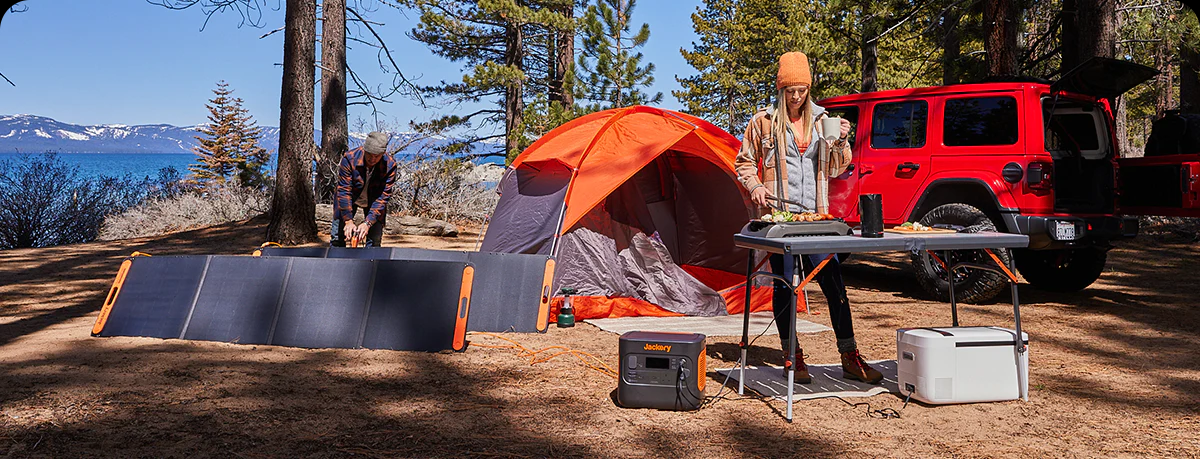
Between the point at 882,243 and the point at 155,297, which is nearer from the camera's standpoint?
the point at 882,243

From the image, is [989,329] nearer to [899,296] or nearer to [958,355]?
[958,355]

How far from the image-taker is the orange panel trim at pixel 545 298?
622 centimetres

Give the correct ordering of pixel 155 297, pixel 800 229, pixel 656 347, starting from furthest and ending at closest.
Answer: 1. pixel 155 297
2. pixel 656 347
3. pixel 800 229

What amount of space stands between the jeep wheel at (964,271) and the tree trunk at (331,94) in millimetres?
9492

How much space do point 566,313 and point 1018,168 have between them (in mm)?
4017

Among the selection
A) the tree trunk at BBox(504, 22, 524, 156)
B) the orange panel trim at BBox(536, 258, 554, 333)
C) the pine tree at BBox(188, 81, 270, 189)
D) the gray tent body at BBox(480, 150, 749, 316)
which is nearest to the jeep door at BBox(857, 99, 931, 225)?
the gray tent body at BBox(480, 150, 749, 316)

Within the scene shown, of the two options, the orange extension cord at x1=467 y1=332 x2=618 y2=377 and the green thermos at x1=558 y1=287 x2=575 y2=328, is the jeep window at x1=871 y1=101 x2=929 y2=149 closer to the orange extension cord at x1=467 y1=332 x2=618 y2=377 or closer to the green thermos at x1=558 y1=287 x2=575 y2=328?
the green thermos at x1=558 y1=287 x2=575 y2=328

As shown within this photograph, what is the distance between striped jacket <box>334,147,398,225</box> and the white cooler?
13.8 ft

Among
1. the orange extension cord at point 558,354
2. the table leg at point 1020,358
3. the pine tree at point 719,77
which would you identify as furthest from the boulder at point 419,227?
the pine tree at point 719,77

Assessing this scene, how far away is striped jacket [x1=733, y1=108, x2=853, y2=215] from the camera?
4.41 metres

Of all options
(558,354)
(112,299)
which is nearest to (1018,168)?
(558,354)

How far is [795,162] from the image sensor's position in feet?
14.5

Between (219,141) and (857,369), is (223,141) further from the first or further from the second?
(857,369)

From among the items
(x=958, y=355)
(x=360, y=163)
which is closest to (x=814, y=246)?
(x=958, y=355)
